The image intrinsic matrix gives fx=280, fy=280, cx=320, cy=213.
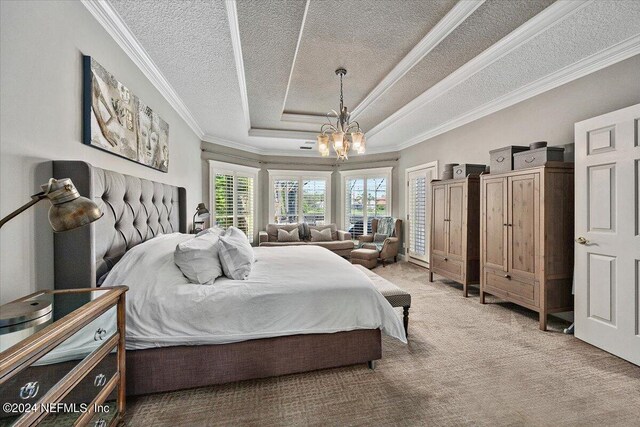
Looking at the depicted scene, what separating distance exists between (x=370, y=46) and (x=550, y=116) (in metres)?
2.19

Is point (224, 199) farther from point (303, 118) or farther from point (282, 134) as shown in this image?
point (303, 118)

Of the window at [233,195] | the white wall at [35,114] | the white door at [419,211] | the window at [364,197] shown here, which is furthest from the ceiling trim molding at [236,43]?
the window at [364,197]

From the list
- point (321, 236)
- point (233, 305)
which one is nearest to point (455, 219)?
point (321, 236)

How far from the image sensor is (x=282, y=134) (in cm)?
544

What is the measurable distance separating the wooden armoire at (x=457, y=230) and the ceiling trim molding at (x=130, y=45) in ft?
12.5

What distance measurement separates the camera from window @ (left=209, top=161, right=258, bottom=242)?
5.31m

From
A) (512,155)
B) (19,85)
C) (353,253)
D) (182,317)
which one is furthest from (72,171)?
(353,253)

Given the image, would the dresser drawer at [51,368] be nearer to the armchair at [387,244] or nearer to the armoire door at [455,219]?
the armoire door at [455,219]

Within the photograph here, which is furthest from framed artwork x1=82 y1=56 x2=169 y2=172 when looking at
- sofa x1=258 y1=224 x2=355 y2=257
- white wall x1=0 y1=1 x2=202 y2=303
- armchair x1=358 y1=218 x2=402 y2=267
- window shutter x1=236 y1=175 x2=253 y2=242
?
armchair x1=358 y1=218 x2=402 y2=267

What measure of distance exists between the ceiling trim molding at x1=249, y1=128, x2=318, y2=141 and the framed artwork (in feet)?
A: 8.33

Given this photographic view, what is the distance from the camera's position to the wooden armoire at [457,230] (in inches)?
149

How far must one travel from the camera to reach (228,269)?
6.72 ft

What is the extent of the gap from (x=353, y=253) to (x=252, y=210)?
2.40m

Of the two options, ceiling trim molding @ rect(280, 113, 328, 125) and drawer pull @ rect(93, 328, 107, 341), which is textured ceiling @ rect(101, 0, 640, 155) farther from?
drawer pull @ rect(93, 328, 107, 341)
